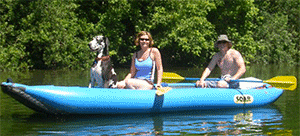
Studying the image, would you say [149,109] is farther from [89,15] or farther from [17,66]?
[89,15]

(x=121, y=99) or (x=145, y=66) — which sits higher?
(x=145, y=66)

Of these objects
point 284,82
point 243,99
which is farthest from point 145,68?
point 284,82

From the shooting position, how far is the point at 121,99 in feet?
27.8

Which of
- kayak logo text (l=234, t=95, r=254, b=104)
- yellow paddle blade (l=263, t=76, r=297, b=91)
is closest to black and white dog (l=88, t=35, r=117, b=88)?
kayak logo text (l=234, t=95, r=254, b=104)

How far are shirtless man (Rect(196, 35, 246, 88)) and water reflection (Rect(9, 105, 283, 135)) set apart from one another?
0.62 metres

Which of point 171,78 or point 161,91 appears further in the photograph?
point 171,78

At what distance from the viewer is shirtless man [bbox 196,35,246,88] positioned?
970cm

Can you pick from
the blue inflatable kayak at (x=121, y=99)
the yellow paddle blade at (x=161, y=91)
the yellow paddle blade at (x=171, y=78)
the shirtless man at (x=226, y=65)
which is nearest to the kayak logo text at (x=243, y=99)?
the blue inflatable kayak at (x=121, y=99)

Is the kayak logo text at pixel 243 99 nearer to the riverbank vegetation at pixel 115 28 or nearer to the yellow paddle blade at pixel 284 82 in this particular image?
the yellow paddle blade at pixel 284 82

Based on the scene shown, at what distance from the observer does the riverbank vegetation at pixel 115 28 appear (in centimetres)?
2239

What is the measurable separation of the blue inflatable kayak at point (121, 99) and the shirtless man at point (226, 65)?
0.26 m

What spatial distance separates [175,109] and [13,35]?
14.7 m

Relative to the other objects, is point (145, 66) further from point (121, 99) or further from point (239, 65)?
point (239, 65)

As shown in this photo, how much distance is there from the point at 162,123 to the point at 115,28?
17.1m
